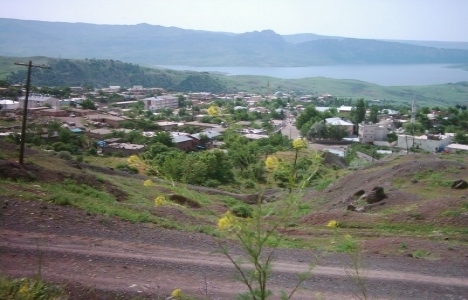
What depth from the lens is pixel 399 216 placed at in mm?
12055

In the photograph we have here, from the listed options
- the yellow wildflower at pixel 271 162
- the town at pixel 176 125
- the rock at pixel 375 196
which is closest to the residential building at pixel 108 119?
the town at pixel 176 125

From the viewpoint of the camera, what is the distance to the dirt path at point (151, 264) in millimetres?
5863

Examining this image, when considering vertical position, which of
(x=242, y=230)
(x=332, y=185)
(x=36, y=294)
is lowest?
(x=332, y=185)

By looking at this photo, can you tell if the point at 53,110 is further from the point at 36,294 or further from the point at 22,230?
the point at 36,294

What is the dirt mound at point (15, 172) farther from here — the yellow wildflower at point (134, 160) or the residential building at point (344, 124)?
the residential building at point (344, 124)

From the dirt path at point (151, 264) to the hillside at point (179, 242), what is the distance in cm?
2

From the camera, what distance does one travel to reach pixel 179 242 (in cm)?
847

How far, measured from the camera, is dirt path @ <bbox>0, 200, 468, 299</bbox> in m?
5.86

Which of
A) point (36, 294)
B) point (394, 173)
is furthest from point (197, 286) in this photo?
point (394, 173)

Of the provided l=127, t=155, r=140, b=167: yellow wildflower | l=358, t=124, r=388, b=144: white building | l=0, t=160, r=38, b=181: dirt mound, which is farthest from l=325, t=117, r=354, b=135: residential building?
l=127, t=155, r=140, b=167: yellow wildflower

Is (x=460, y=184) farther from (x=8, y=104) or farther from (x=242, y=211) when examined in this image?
(x=8, y=104)

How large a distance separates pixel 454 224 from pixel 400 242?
2552 millimetres

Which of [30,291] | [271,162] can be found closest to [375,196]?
[30,291]

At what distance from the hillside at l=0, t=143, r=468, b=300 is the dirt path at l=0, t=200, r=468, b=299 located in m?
0.02
